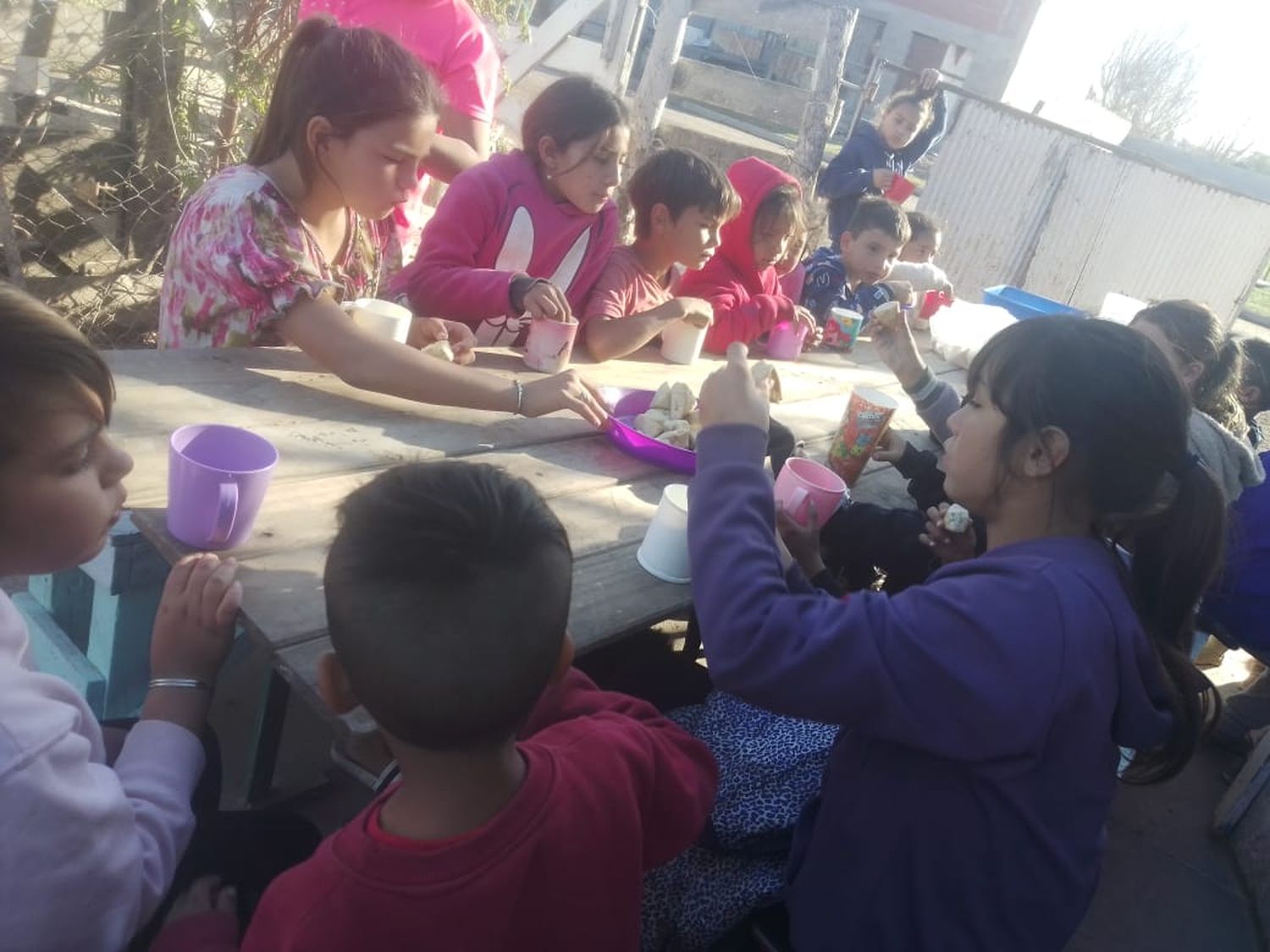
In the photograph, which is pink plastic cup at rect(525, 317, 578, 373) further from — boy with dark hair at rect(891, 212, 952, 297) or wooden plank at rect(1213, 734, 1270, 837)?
boy with dark hair at rect(891, 212, 952, 297)

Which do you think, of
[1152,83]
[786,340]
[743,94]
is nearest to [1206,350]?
[786,340]

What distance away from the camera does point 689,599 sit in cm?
158

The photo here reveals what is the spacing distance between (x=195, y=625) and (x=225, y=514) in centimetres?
15

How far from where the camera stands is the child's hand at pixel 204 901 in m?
1.24

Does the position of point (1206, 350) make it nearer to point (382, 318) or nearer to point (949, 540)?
point (949, 540)

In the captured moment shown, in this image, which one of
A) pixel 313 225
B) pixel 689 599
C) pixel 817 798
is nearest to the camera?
pixel 817 798

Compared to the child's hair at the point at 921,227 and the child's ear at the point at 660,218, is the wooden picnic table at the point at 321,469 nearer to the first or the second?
the child's ear at the point at 660,218

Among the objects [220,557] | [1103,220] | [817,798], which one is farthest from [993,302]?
[1103,220]

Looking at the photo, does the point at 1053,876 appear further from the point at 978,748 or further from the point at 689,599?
the point at 689,599

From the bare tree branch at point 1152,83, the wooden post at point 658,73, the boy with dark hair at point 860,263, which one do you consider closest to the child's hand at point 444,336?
the boy with dark hair at point 860,263

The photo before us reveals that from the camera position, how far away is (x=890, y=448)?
2.54 metres

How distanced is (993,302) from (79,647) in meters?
4.46

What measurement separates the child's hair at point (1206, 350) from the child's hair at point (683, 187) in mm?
1418

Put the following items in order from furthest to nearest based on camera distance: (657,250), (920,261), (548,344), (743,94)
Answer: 1. (743,94)
2. (920,261)
3. (657,250)
4. (548,344)
